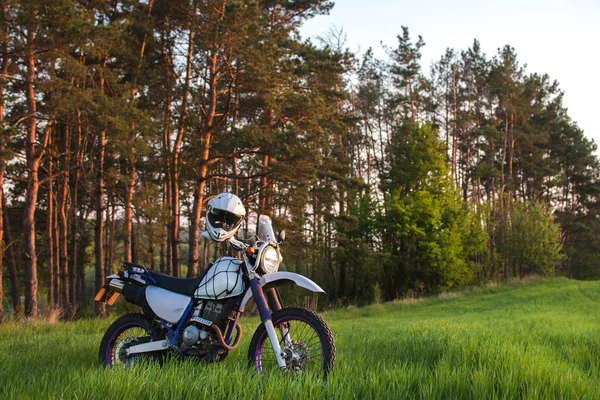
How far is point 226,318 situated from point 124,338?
128cm

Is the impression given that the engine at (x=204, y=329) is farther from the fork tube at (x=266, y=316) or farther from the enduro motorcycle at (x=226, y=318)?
the fork tube at (x=266, y=316)

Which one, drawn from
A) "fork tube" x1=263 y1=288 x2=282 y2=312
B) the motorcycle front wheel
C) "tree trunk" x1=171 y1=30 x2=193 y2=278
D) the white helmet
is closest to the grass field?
the motorcycle front wheel

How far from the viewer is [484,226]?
4344 cm

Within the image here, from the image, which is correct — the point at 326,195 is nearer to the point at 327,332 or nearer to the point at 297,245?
the point at 297,245

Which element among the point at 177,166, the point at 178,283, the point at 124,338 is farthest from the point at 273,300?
the point at 177,166

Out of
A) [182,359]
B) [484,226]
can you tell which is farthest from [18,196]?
[484,226]

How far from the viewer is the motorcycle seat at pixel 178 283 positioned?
5.04 m

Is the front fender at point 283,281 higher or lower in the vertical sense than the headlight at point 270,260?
lower

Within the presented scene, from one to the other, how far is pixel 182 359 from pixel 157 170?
62.5 ft

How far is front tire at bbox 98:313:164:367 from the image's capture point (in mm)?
5191

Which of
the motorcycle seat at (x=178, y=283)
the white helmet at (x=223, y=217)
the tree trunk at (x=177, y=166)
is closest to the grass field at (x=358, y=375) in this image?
the motorcycle seat at (x=178, y=283)

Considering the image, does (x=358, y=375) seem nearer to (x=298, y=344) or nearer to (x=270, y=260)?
(x=298, y=344)

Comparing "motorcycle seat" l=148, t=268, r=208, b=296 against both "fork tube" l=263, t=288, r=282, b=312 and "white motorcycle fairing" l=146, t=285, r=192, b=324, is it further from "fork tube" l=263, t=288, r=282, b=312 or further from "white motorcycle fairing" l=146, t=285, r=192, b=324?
"fork tube" l=263, t=288, r=282, b=312

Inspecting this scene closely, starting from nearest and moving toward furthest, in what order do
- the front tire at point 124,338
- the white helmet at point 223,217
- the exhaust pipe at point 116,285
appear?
the white helmet at point 223,217 < the front tire at point 124,338 < the exhaust pipe at point 116,285
